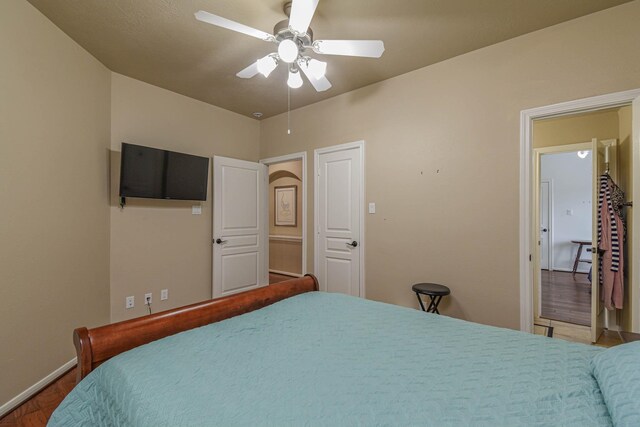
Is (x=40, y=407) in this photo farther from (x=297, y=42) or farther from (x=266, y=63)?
(x=297, y=42)

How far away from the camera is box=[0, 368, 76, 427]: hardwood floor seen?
5.91 feet

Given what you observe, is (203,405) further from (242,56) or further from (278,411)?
(242,56)

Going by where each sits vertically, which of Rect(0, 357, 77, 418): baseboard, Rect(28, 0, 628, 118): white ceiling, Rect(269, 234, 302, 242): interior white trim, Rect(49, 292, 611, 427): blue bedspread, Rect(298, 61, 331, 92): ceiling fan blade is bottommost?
Rect(0, 357, 77, 418): baseboard

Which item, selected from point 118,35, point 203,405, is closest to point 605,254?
point 203,405

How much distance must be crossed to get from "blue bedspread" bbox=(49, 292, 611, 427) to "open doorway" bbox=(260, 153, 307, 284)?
4.19 metres

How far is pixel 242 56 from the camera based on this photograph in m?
2.62

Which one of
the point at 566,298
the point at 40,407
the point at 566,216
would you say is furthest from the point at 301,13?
the point at 566,216

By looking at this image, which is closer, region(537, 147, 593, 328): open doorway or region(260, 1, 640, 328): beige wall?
region(260, 1, 640, 328): beige wall

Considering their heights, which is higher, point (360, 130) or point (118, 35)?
point (118, 35)

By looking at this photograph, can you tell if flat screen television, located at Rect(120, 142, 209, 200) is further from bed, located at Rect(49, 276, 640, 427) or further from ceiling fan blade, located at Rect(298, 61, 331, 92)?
bed, located at Rect(49, 276, 640, 427)

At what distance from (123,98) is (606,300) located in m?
5.14

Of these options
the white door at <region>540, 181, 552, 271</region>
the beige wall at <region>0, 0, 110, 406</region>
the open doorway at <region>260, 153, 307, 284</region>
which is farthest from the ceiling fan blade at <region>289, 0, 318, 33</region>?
the white door at <region>540, 181, 552, 271</region>

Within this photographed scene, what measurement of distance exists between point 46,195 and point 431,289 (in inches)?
125

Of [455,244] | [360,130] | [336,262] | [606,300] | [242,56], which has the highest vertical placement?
[242,56]
